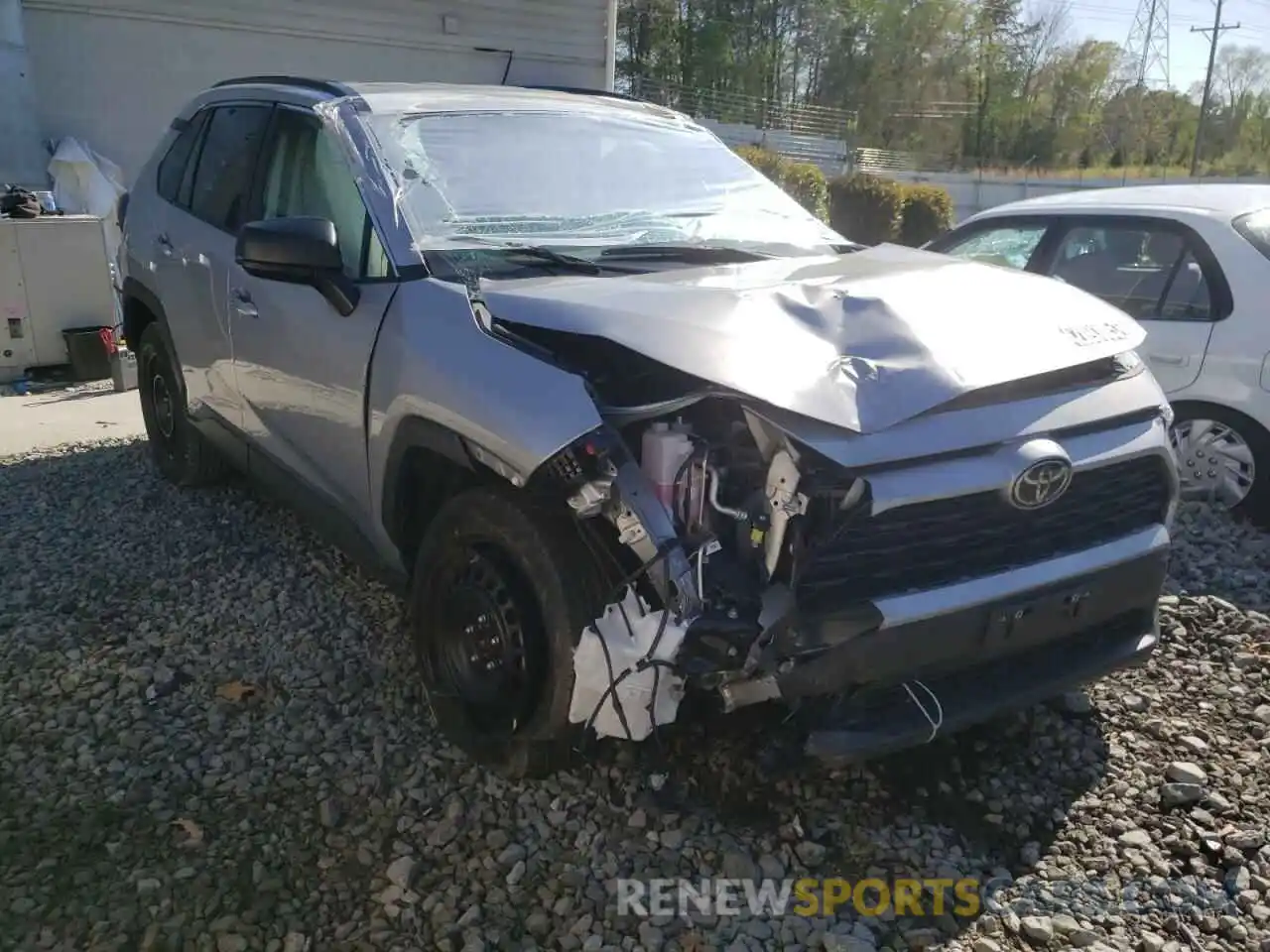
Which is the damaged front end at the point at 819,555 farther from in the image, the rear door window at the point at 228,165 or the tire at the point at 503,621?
the rear door window at the point at 228,165

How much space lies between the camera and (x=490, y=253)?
334 centimetres

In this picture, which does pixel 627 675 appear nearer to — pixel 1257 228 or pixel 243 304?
pixel 243 304

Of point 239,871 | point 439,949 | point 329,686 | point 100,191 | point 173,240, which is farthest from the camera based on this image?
point 100,191

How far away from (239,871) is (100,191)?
33.4ft

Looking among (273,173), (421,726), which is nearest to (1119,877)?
(421,726)

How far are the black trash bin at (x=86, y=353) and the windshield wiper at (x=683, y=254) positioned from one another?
21.5 ft

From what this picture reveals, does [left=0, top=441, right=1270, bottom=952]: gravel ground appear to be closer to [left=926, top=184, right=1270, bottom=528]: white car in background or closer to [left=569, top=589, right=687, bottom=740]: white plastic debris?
[left=569, top=589, right=687, bottom=740]: white plastic debris

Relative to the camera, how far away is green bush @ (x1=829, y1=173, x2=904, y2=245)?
2117cm

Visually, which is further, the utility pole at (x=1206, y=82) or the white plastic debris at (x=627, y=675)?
the utility pole at (x=1206, y=82)

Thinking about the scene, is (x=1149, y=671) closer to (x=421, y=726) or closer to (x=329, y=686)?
(x=421, y=726)

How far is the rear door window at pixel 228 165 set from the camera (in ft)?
14.5

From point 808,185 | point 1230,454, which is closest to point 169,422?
point 1230,454

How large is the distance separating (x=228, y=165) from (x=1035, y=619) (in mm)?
3748

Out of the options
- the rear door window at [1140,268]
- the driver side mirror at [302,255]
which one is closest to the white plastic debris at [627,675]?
the driver side mirror at [302,255]
